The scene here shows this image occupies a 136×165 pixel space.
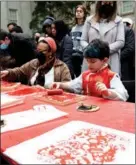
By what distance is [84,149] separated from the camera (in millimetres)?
688

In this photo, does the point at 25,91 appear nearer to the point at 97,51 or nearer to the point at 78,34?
the point at 97,51

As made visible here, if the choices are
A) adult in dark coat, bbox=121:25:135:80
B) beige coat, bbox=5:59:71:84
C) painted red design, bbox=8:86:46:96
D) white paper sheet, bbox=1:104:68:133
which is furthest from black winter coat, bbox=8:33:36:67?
white paper sheet, bbox=1:104:68:133

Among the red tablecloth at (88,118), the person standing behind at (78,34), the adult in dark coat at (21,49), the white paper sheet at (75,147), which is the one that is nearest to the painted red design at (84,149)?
the white paper sheet at (75,147)

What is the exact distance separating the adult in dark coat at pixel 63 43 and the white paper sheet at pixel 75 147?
63.4 inches

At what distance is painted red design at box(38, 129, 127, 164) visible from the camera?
63 centimetres

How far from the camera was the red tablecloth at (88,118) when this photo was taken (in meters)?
0.82

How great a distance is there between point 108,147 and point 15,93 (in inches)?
35.4

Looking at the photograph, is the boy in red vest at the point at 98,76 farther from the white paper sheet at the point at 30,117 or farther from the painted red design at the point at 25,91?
the white paper sheet at the point at 30,117

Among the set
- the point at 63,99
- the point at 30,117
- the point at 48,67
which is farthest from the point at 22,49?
the point at 30,117

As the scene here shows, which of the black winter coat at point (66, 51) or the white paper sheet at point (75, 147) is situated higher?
the black winter coat at point (66, 51)

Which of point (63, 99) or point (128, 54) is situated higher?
point (128, 54)

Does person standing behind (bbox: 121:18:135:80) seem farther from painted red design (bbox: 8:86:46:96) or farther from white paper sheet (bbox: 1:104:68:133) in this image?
white paper sheet (bbox: 1:104:68:133)

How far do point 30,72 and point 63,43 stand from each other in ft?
1.73

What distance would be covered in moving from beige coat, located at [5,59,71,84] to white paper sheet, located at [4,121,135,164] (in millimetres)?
1033
